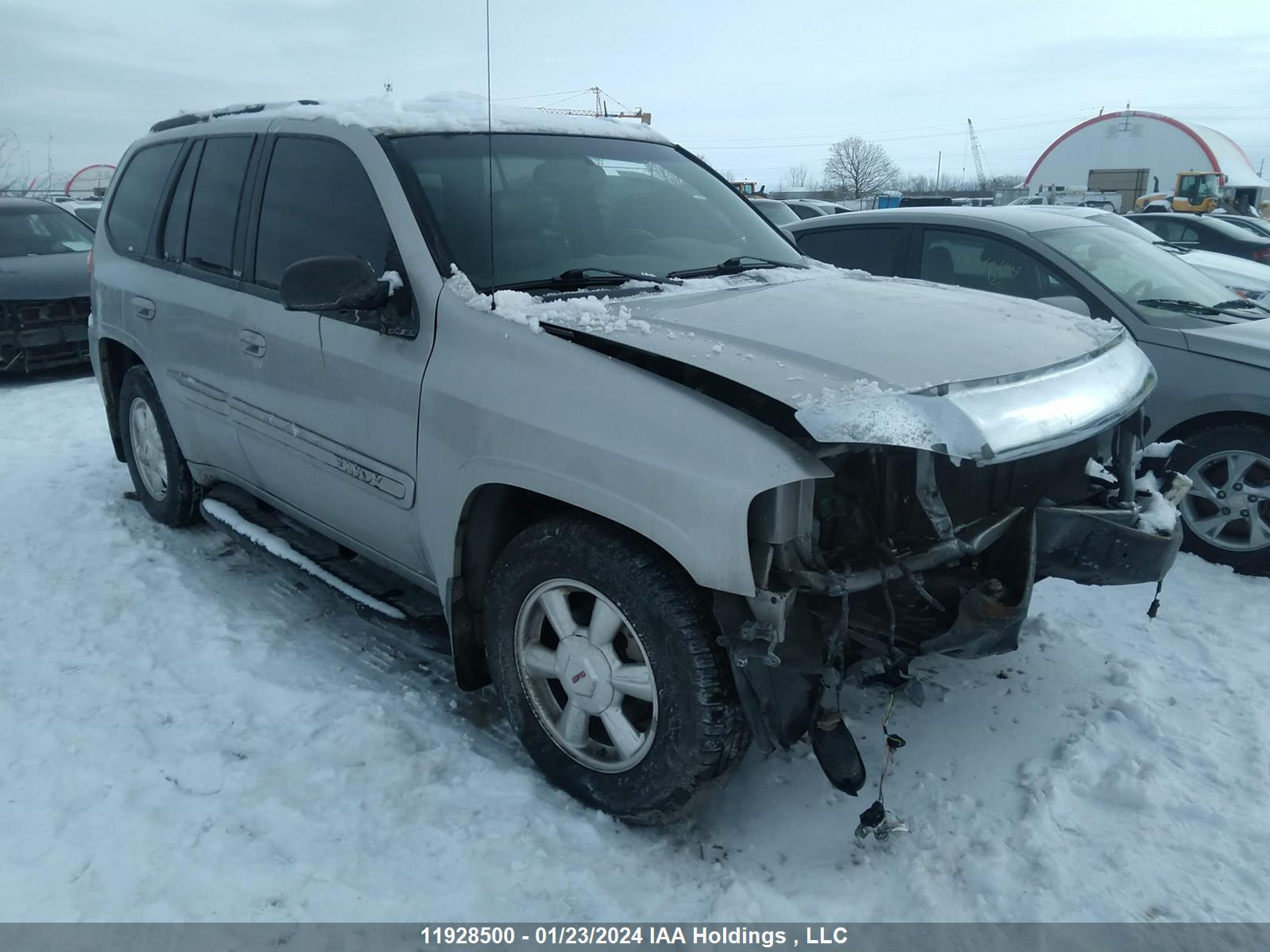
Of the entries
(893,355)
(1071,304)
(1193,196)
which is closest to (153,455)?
(893,355)

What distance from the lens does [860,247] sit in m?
5.93

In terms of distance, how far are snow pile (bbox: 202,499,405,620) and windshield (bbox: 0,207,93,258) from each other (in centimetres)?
642

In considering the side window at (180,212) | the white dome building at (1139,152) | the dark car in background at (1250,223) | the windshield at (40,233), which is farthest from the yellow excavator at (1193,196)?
the side window at (180,212)

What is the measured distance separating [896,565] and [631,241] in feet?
5.22

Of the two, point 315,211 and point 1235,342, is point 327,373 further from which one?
point 1235,342

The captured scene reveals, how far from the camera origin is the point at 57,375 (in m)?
9.08

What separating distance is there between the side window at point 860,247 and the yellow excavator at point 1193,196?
29.8m

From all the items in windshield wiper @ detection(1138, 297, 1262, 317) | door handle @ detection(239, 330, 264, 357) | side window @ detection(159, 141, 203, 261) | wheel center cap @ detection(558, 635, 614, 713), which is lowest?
wheel center cap @ detection(558, 635, 614, 713)

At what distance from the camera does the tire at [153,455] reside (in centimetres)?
457

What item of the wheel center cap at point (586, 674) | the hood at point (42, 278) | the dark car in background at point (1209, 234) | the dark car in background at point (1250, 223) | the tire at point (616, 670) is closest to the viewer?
the tire at point (616, 670)

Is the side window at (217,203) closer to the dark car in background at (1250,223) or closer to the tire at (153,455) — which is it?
the tire at (153,455)

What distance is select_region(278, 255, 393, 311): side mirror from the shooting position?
8.83ft

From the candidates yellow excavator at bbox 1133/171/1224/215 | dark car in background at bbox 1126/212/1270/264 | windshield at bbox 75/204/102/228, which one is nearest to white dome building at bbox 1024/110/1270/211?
yellow excavator at bbox 1133/171/1224/215

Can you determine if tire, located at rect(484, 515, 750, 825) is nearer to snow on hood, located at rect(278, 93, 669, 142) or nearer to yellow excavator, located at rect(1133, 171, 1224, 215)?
snow on hood, located at rect(278, 93, 669, 142)
